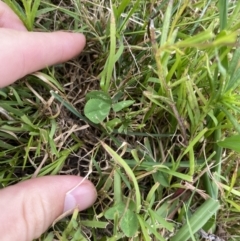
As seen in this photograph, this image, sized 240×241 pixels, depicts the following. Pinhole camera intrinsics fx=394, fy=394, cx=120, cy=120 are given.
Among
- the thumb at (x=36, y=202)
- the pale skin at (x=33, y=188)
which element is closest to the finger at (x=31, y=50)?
the pale skin at (x=33, y=188)

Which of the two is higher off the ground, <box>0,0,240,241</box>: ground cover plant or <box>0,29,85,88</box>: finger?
<box>0,29,85,88</box>: finger

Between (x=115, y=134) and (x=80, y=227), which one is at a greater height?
(x=115, y=134)

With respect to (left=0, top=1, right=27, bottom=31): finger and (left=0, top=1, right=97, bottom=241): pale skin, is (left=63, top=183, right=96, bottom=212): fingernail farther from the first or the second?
(left=0, top=1, right=27, bottom=31): finger

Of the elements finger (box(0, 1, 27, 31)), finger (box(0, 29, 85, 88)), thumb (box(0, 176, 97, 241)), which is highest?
finger (box(0, 1, 27, 31))

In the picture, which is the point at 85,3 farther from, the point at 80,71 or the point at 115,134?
the point at 115,134

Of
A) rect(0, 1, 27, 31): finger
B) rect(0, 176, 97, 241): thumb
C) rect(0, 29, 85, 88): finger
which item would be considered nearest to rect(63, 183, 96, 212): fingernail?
rect(0, 176, 97, 241): thumb

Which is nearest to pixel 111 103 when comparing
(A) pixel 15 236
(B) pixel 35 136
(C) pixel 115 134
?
(C) pixel 115 134
